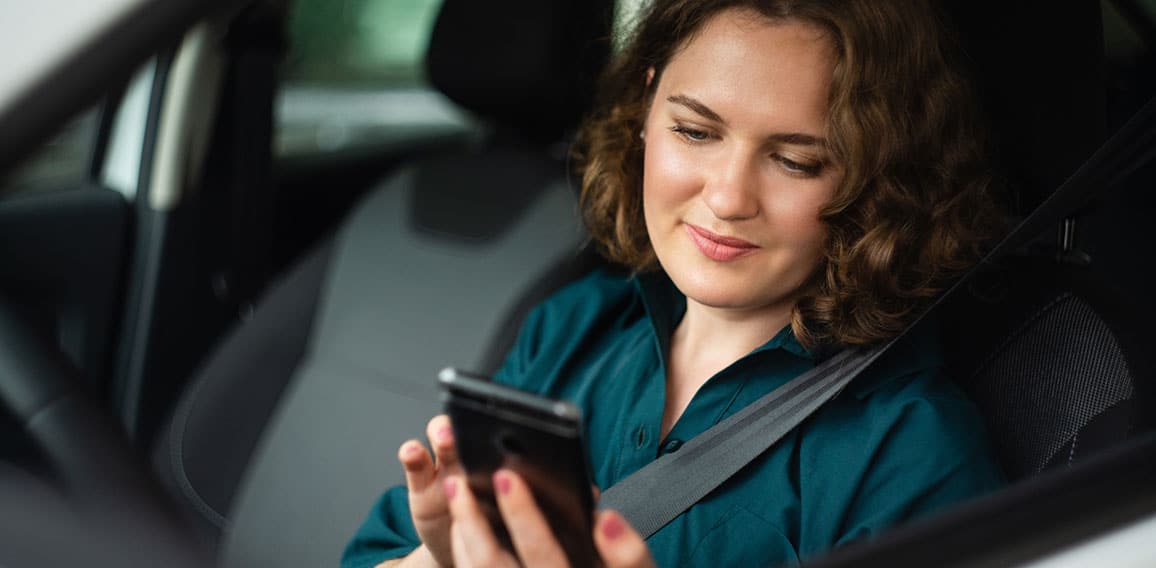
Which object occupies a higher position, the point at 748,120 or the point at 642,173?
the point at 748,120

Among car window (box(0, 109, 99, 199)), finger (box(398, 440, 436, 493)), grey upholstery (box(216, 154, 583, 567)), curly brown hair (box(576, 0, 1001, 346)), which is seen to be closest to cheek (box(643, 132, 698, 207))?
curly brown hair (box(576, 0, 1001, 346))

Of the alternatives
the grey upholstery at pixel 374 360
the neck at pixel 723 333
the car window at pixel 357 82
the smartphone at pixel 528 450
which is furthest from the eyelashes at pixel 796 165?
the car window at pixel 357 82

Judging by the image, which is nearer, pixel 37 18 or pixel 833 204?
pixel 37 18

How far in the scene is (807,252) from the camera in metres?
1.19

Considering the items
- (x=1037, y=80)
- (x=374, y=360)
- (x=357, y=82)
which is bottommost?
(x=357, y=82)

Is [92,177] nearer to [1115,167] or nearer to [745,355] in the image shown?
[745,355]

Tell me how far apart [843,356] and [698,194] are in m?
0.22

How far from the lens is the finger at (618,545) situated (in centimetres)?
88

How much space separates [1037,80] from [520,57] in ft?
2.60

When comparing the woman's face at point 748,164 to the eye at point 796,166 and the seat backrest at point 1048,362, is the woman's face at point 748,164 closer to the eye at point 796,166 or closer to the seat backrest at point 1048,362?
the eye at point 796,166

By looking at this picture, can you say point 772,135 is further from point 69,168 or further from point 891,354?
point 69,168

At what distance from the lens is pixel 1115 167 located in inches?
43.9

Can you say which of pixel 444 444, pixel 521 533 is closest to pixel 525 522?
pixel 521 533

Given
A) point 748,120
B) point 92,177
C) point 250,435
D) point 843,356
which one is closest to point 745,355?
point 843,356
